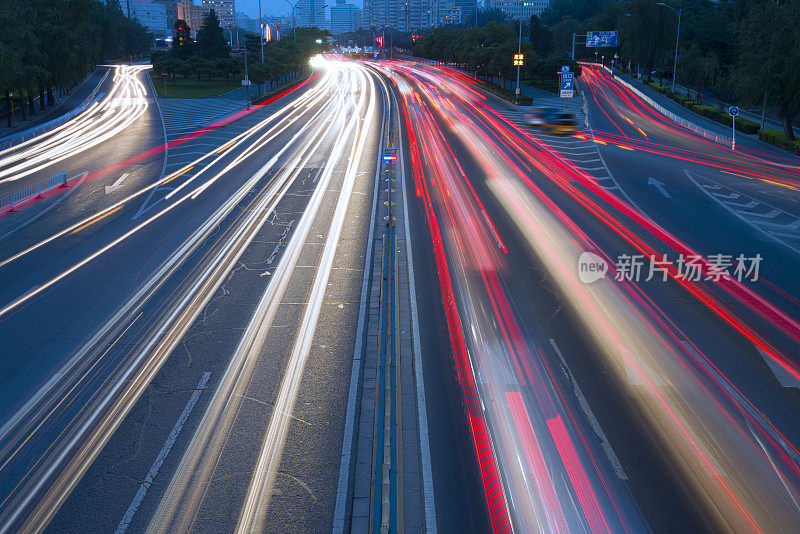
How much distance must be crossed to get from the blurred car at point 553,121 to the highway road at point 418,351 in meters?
16.9

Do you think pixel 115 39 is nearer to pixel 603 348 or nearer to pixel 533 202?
pixel 533 202

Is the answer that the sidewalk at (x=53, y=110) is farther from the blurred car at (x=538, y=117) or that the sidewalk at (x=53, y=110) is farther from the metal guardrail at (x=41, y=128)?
the blurred car at (x=538, y=117)

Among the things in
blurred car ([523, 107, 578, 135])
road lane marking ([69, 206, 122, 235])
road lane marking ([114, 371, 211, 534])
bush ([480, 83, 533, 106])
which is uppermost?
bush ([480, 83, 533, 106])

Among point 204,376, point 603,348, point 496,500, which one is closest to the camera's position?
point 496,500

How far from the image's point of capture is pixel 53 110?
64.6m

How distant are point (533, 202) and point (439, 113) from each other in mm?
31777

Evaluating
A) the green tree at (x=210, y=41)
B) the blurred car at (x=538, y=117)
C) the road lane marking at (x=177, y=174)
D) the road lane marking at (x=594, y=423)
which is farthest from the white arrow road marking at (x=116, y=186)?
the green tree at (x=210, y=41)

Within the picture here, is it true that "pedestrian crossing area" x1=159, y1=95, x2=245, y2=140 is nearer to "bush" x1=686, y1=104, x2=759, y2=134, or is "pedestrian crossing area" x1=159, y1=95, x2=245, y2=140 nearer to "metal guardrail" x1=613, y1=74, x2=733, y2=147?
"metal guardrail" x1=613, y1=74, x2=733, y2=147

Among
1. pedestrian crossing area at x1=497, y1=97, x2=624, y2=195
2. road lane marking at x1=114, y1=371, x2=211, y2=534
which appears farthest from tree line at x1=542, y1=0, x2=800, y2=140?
road lane marking at x1=114, y1=371, x2=211, y2=534

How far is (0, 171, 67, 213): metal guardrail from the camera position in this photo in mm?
27328

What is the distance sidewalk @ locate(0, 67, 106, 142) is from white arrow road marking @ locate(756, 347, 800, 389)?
5030 centimetres

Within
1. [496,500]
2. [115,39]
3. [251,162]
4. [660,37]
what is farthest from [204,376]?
[115,39]

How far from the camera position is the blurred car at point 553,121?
48.3 m

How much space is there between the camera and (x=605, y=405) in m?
11.7
